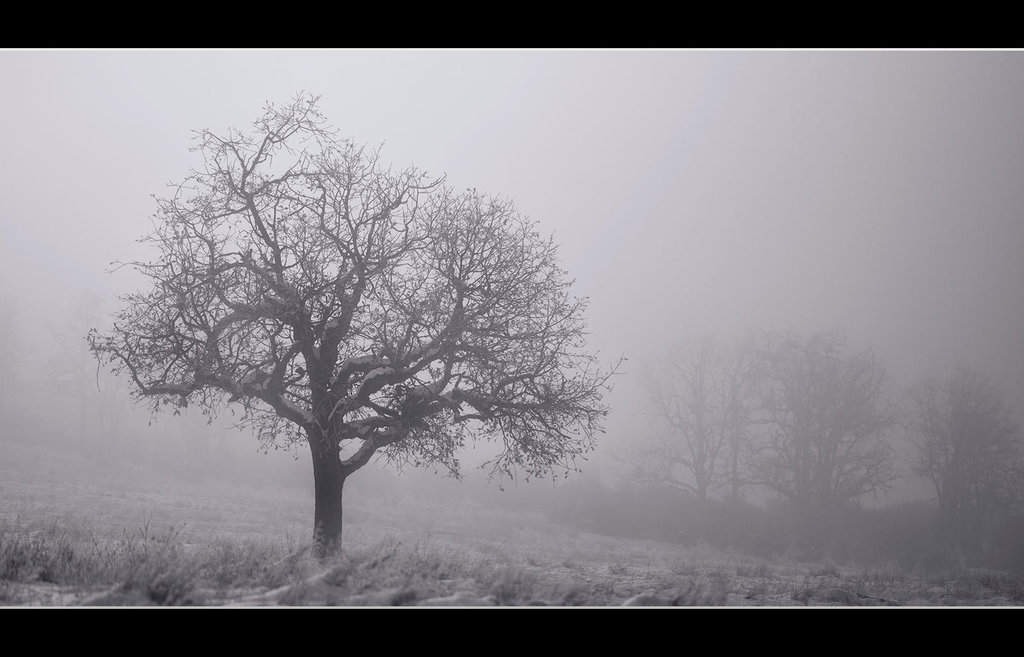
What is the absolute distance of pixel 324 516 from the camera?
13.7m

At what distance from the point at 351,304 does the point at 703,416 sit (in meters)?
36.7

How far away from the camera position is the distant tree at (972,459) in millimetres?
39344

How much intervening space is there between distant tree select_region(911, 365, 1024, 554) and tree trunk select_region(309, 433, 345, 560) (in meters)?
40.0

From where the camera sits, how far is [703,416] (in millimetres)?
44688

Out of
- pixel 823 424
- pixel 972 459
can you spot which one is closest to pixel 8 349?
pixel 823 424

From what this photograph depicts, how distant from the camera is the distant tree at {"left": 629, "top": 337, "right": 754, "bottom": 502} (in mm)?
43125

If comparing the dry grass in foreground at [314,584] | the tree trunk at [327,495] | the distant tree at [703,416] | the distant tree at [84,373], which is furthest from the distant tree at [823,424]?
the distant tree at [84,373]

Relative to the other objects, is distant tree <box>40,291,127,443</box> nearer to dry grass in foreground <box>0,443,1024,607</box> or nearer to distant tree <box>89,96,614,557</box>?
dry grass in foreground <box>0,443,1024,607</box>

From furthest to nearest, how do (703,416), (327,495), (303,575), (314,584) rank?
1. (703,416)
2. (327,495)
3. (303,575)
4. (314,584)

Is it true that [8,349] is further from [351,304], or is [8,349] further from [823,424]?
[823,424]

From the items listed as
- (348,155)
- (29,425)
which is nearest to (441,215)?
(348,155)

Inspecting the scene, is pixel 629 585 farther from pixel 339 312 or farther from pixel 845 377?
pixel 845 377
